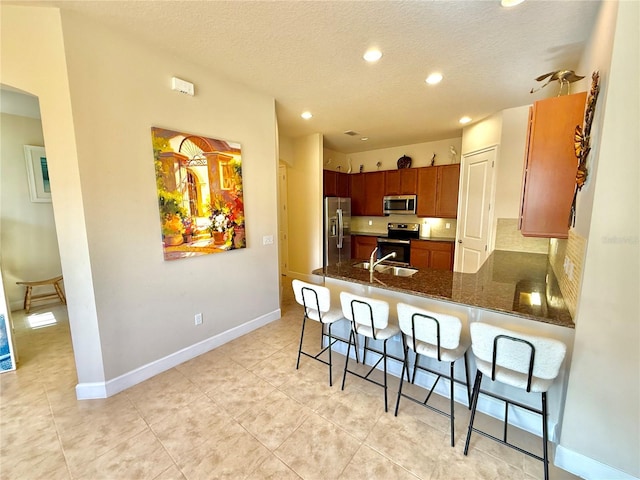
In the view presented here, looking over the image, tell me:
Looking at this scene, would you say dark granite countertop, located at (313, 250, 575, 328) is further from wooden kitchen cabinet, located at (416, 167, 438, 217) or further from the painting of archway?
wooden kitchen cabinet, located at (416, 167, 438, 217)

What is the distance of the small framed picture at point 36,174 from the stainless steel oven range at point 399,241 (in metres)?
5.63

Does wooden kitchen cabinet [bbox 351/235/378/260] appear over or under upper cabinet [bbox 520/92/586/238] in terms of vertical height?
under

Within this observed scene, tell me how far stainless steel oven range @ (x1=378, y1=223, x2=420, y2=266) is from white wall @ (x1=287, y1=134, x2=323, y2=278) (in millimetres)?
1463

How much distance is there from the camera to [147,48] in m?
2.19

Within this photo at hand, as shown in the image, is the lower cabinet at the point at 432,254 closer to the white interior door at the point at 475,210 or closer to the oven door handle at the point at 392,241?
the oven door handle at the point at 392,241

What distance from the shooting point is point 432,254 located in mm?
5117

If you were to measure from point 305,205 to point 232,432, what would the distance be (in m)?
3.87

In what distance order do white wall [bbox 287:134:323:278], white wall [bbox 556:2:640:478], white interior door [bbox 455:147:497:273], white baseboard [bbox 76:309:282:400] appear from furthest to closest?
white wall [bbox 287:134:323:278] → white interior door [bbox 455:147:497:273] → white baseboard [bbox 76:309:282:400] → white wall [bbox 556:2:640:478]

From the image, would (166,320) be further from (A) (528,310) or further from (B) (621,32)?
(B) (621,32)

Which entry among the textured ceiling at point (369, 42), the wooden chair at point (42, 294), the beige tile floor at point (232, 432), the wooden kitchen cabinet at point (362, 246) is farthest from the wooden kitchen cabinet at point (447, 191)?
the wooden chair at point (42, 294)

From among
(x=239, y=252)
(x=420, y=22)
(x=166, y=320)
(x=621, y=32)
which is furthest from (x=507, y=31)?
(x=166, y=320)

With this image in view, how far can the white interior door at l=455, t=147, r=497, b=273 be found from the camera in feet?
12.7

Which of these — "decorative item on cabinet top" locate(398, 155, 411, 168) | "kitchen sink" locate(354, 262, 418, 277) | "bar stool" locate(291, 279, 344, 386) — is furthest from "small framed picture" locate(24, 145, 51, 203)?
"decorative item on cabinet top" locate(398, 155, 411, 168)

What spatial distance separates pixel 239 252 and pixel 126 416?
168 centimetres
